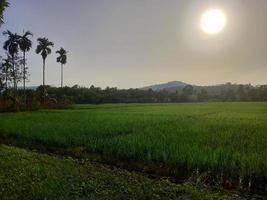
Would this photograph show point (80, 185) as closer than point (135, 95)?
Yes

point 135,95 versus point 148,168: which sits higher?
point 135,95

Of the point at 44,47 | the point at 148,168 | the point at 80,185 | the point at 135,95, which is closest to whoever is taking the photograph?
the point at 80,185

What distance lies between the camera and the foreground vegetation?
9.57 metres

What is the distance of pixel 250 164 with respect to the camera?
40.3 ft

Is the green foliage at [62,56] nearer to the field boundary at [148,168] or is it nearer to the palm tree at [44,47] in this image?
the palm tree at [44,47]

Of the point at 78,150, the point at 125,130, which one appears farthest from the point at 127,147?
the point at 125,130

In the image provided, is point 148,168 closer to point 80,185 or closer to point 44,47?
point 80,185

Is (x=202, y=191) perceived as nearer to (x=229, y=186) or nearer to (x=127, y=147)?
(x=229, y=186)

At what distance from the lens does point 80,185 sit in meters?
10.4

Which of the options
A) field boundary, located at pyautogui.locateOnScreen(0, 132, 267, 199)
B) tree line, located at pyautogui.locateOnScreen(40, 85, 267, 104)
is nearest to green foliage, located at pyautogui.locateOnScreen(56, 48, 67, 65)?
tree line, located at pyautogui.locateOnScreen(40, 85, 267, 104)

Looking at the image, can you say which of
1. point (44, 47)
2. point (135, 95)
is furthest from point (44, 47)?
point (135, 95)

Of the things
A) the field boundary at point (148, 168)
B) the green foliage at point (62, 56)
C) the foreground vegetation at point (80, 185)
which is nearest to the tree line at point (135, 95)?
the green foliage at point (62, 56)

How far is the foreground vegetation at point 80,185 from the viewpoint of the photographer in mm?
9570

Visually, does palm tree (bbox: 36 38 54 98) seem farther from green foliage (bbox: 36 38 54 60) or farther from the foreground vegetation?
the foreground vegetation
